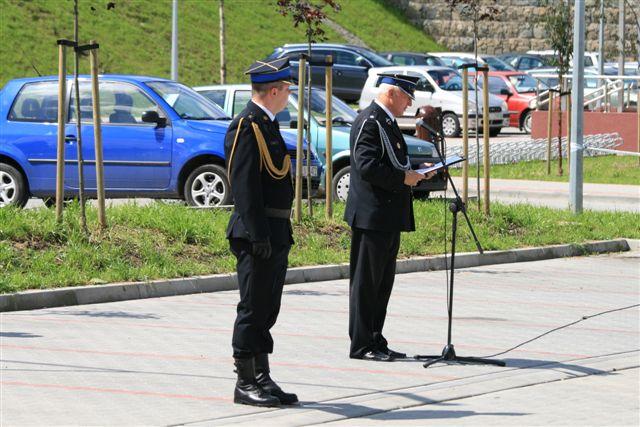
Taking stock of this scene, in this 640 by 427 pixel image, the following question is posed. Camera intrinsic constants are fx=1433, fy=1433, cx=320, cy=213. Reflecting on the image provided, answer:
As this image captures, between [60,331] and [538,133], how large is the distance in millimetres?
23382

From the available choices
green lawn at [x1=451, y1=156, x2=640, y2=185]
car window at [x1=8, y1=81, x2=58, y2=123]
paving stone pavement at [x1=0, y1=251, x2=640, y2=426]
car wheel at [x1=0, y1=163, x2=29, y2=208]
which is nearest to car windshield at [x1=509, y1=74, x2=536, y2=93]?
green lawn at [x1=451, y1=156, x2=640, y2=185]

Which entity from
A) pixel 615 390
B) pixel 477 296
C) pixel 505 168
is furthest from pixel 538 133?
pixel 615 390

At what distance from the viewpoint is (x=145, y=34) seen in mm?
45500

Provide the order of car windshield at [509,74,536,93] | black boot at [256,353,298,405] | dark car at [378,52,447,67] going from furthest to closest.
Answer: dark car at [378,52,447,67], car windshield at [509,74,536,93], black boot at [256,353,298,405]

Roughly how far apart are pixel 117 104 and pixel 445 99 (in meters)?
17.8

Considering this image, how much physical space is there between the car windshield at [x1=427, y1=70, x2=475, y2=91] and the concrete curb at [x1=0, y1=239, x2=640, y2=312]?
1899 cm

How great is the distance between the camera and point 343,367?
29.9 feet

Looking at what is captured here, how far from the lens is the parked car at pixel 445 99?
33156 millimetres

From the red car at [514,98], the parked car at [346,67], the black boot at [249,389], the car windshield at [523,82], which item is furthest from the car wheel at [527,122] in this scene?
the black boot at [249,389]

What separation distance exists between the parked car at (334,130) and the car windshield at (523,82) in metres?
19.0

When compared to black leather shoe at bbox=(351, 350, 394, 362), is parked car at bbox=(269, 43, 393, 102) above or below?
above

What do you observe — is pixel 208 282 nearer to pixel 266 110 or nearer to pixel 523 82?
pixel 266 110

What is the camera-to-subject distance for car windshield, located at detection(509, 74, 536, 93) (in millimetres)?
38875

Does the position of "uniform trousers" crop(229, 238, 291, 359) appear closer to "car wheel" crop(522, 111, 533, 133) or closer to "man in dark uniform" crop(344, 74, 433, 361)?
"man in dark uniform" crop(344, 74, 433, 361)
